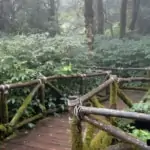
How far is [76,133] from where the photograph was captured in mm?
3283

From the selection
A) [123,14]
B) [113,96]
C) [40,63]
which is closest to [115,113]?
[113,96]

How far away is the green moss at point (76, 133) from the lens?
125 inches

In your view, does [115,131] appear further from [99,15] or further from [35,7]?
[99,15]

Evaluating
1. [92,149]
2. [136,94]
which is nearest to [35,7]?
[136,94]

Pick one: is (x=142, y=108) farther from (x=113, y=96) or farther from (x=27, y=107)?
(x=27, y=107)

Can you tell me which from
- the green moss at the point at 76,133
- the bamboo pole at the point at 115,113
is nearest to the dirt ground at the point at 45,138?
the green moss at the point at 76,133

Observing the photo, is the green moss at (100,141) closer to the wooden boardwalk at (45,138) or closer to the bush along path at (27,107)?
the wooden boardwalk at (45,138)

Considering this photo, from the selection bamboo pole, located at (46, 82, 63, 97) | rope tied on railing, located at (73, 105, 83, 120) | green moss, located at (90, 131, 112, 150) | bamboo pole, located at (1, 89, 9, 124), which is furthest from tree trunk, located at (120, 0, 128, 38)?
rope tied on railing, located at (73, 105, 83, 120)

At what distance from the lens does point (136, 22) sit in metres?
21.5

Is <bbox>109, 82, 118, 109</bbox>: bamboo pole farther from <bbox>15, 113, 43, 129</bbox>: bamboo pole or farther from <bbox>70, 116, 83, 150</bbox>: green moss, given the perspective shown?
<bbox>70, 116, 83, 150</bbox>: green moss

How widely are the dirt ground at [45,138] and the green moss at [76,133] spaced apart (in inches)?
65.6

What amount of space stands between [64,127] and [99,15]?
14004 millimetres

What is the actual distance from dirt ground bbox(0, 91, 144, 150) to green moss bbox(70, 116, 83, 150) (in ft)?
5.47

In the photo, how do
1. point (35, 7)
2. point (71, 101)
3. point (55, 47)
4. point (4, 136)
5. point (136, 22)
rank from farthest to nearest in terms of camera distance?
point (136, 22) < point (35, 7) < point (55, 47) < point (4, 136) < point (71, 101)
